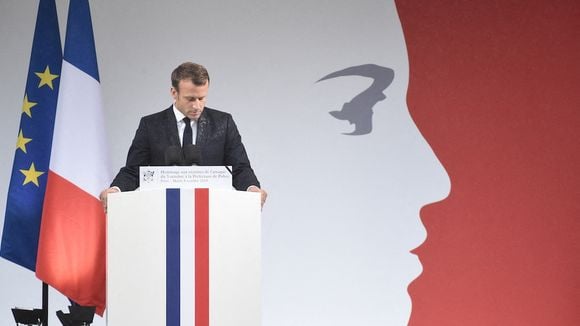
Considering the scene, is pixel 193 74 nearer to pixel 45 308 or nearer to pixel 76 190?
pixel 76 190

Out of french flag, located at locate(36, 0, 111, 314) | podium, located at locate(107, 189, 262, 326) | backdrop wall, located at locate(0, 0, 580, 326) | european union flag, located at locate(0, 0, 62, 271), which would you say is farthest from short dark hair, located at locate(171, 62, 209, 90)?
backdrop wall, located at locate(0, 0, 580, 326)

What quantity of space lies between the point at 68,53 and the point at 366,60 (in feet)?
5.78

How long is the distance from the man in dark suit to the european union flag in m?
0.93

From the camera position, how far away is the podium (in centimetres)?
273

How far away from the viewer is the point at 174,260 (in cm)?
273

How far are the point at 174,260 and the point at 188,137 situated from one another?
0.66m

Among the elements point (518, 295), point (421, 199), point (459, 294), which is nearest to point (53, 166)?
point (421, 199)

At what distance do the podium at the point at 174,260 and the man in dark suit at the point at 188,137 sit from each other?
35cm

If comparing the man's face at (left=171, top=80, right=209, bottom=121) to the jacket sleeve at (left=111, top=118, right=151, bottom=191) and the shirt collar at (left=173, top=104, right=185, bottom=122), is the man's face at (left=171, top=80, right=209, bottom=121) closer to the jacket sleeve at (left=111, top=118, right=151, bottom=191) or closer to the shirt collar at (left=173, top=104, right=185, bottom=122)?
the shirt collar at (left=173, top=104, right=185, bottom=122)

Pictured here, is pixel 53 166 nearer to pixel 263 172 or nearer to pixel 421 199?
pixel 263 172

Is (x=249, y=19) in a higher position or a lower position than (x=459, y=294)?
higher

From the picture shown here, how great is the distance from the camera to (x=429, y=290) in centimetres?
466

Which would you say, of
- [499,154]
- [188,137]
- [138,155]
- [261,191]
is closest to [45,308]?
[138,155]

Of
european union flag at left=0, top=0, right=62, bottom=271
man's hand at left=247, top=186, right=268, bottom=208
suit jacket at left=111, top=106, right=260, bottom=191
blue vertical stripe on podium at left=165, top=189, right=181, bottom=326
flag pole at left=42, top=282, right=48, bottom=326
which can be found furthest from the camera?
european union flag at left=0, top=0, right=62, bottom=271
